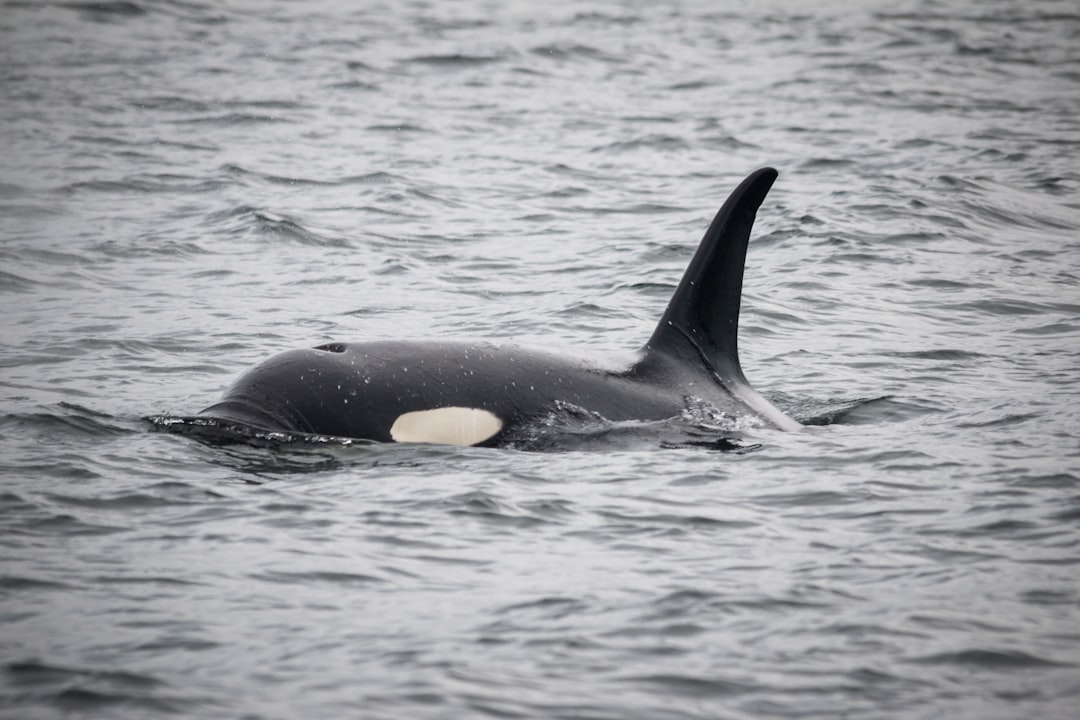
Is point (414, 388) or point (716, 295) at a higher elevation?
point (716, 295)

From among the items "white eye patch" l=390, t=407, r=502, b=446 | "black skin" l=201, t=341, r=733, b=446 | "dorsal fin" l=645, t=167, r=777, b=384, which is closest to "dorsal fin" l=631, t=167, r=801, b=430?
"dorsal fin" l=645, t=167, r=777, b=384

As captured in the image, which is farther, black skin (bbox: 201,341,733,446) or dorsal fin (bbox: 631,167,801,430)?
dorsal fin (bbox: 631,167,801,430)

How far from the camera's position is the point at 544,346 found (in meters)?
10.4

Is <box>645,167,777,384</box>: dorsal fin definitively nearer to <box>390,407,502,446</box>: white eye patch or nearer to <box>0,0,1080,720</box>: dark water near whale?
<box>0,0,1080,720</box>: dark water near whale

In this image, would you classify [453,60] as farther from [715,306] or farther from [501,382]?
[501,382]

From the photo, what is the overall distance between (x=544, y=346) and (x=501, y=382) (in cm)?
81

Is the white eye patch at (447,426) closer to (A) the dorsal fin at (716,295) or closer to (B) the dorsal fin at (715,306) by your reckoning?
(B) the dorsal fin at (715,306)

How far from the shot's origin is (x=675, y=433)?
10.0 metres

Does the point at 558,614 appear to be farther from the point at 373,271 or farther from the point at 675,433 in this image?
the point at 373,271

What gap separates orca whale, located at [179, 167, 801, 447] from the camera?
30.8 ft

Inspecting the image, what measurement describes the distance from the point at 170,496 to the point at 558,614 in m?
2.84

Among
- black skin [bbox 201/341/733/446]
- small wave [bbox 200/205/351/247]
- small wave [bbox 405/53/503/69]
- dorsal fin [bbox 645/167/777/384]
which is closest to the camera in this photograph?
black skin [bbox 201/341/733/446]

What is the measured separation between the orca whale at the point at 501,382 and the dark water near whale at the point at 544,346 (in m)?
0.25

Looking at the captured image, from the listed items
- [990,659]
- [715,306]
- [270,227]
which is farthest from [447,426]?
[270,227]
